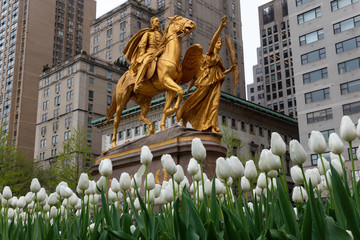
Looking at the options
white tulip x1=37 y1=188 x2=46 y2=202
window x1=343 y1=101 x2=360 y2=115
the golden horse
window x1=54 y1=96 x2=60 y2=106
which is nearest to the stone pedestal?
the golden horse

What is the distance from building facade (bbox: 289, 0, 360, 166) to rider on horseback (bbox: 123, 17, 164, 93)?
129 ft

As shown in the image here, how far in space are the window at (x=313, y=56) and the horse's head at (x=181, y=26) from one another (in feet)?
145

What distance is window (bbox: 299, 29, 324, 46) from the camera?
56050mm

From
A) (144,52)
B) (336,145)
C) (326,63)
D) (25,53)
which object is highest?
(25,53)

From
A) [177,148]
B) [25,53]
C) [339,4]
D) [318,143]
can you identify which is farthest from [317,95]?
[25,53]

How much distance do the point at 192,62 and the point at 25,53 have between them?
338ft

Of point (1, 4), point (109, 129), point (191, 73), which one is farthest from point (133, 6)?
point (191, 73)

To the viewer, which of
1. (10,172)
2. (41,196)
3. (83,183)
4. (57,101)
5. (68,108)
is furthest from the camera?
(57,101)

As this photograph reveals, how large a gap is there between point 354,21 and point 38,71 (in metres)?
82.3

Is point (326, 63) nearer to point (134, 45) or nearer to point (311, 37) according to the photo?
point (311, 37)

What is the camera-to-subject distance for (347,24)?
53812 millimetres

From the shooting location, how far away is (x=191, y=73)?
16.1 m

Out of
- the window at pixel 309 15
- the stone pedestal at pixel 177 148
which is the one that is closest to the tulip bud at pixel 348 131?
the stone pedestal at pixel 177 148

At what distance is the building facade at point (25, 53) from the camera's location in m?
108
